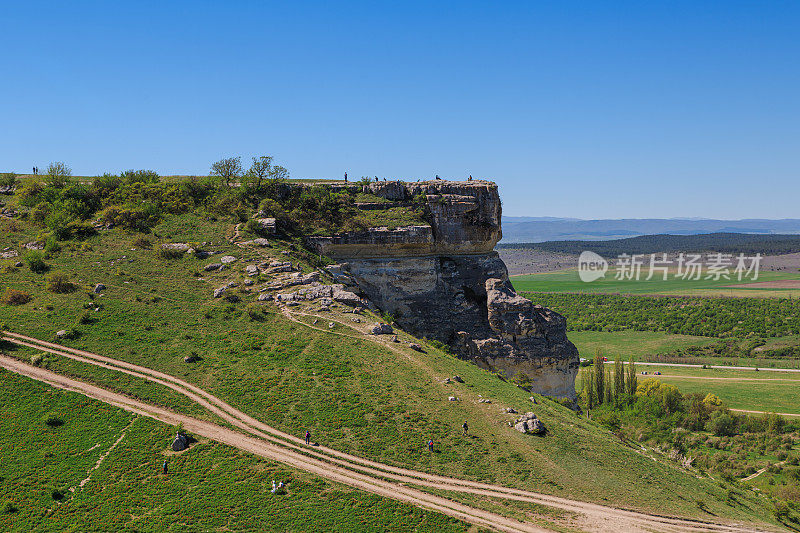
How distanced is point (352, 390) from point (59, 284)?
29.9 meters

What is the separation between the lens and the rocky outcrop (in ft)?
186

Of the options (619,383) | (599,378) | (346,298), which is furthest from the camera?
(619,383)

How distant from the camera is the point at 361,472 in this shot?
32969 mm

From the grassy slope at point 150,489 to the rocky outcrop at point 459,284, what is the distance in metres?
26.0

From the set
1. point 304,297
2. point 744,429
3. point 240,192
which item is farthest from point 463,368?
point 744,429

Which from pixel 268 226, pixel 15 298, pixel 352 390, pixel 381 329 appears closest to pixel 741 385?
pixel 381 329

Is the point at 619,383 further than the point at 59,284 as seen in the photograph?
Yes

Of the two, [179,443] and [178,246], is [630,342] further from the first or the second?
[179,443]

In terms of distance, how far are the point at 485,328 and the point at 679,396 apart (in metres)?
44.5

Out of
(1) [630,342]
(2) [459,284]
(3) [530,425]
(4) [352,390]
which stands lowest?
(1) [630,342]

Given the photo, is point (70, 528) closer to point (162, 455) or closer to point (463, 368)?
point (162, 455)

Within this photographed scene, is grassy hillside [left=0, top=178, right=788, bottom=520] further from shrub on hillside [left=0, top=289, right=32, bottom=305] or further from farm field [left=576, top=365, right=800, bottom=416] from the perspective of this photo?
farm field [left=576, top=365, right=800, bottom=416]

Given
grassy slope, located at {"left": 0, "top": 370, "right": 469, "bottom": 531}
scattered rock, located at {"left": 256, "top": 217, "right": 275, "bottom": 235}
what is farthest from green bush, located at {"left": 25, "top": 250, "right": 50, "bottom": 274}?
grassy slope, located at {"left": 0, "top": 370, "right": 469, "bottom": 531}

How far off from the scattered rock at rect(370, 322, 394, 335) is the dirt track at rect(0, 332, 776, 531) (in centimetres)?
1286
